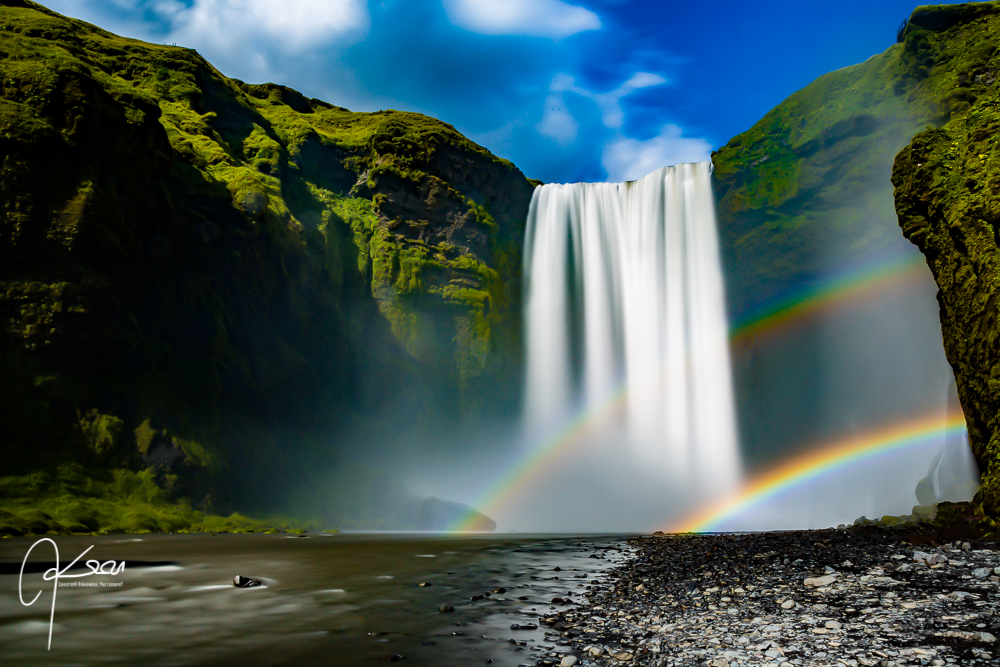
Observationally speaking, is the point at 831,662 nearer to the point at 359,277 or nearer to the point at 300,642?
the point at 300,642

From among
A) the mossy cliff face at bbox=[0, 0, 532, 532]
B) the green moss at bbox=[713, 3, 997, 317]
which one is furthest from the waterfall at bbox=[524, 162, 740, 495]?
the mossy cliff face at bbox=[0, 0, 532, 532]

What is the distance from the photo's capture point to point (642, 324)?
1949 inches

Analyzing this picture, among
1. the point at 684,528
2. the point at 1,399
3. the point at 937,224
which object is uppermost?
the point at 937,224

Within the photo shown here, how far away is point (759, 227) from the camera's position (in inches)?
1805

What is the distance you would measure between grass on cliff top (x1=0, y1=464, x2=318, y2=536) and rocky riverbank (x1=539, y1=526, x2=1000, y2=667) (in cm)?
2177

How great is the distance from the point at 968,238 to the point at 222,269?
118 feet

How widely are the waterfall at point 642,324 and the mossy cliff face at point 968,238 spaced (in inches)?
1193

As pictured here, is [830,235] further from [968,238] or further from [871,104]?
[968,238]

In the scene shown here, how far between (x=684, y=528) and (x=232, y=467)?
30.3 metres

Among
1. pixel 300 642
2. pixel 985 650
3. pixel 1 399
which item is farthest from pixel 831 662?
Answer: pixel 1 399

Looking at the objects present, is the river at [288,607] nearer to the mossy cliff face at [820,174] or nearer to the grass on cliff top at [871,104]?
the grass on cliff top at [871,104]

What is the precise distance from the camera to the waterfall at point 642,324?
4756 centimetres
